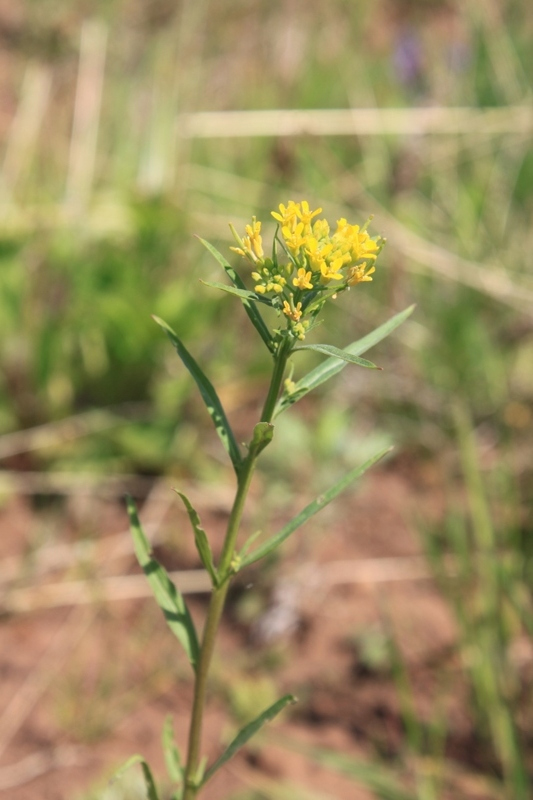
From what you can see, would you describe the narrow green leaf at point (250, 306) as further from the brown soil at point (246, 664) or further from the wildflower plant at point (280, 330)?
the brown soil at point (246, 664)

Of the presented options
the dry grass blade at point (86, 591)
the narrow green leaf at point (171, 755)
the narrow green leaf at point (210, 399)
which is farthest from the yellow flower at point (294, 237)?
the dry grass blade at point (86, 591)

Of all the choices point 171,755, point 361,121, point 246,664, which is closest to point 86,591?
point 246,664

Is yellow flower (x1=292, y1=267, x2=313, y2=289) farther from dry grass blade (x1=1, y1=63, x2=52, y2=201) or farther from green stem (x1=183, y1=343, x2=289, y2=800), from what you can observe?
dry grass blade (x1=1, y1=63, x2=52, y2=201)

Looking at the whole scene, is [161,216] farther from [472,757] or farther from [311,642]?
[472,757]

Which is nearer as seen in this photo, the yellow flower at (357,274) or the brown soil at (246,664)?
the yellow flower at (357,274)

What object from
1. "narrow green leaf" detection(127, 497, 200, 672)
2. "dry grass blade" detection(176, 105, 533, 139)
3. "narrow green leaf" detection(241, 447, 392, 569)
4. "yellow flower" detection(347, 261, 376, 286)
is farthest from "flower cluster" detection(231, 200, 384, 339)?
"dry grass blade" detection(176, 105, 533, 139)
